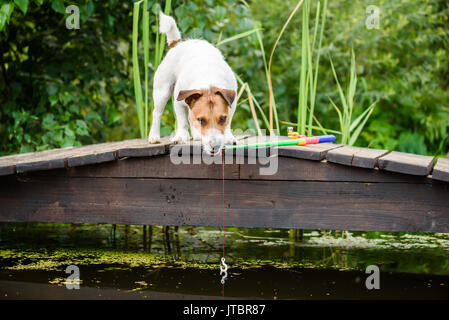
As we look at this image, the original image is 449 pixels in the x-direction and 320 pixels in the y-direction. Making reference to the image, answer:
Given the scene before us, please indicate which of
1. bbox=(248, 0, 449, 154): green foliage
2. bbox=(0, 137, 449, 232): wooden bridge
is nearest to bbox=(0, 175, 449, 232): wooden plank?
bbox=(0, 137, 449, 232): wooden bridge

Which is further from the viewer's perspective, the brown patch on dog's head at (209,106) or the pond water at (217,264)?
the pond water at (217,264)

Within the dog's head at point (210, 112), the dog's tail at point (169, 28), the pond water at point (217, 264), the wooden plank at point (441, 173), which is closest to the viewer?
the wooden plank at point (441, 173)

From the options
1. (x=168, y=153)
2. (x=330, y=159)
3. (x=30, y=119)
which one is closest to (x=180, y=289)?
(x=168, y=153)

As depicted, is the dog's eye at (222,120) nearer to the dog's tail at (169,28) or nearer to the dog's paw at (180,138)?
the dog's paw at (180,138)

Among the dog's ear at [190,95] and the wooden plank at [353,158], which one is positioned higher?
the dog's ear at [190,95]

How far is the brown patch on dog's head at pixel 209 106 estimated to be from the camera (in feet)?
9.95

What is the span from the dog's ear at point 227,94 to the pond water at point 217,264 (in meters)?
1.04

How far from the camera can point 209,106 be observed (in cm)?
305

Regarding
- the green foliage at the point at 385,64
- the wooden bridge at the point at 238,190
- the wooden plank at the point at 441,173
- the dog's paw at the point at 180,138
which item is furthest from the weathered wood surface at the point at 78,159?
the green foliage at the point at 385,64

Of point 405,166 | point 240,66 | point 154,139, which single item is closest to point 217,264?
point 154,139

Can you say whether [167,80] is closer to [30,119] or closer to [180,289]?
[180,289]

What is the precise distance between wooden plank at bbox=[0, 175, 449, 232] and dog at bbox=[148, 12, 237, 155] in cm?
32

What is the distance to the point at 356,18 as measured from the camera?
6699 millimetres

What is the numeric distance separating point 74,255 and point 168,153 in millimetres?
1237
